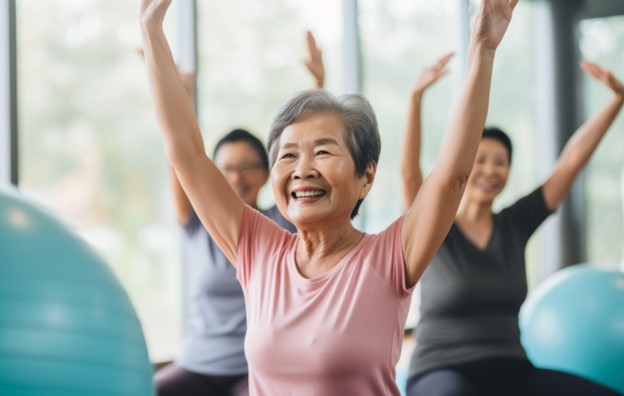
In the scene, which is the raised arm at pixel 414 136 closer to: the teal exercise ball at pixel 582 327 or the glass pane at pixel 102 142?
the teal exercise ball at pixel 582 327

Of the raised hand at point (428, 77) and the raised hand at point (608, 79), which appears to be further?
the raised hand at point (608, 79)

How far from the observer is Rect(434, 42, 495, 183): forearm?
1.36m

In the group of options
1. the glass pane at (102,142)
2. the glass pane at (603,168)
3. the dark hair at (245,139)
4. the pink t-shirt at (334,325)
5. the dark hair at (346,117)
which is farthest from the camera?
the glass pane at (603,168)

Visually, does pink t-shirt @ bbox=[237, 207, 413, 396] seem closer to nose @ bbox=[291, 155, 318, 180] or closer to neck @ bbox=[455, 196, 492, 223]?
nose @ bbox=[291, 155, 318, 180]

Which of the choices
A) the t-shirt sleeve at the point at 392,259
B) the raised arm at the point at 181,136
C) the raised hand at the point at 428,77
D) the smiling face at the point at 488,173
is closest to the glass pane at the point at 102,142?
the smiling face at the point at 488,173

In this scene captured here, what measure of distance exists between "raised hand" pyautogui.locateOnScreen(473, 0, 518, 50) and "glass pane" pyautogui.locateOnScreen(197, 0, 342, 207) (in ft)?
7.82

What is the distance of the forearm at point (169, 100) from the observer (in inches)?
57.1

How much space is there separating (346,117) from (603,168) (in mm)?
5041

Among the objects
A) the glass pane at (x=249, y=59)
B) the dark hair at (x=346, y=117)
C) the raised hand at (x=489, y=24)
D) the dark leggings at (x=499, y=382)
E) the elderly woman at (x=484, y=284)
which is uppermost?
the glass pane at (x=249, y=59)

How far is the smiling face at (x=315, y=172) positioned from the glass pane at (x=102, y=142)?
6.27 feet

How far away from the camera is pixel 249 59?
398cm

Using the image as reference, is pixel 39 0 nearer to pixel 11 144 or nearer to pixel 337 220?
pixel 11 144

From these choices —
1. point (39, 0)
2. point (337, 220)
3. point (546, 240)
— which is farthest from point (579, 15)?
point (337, 220)

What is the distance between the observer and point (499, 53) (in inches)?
223
